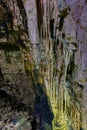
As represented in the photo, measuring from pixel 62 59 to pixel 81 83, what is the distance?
0.58 m

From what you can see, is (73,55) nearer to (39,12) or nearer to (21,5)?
(39,12)

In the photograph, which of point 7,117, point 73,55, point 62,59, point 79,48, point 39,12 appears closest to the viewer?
point 79,48

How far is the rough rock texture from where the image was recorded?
9.57ft

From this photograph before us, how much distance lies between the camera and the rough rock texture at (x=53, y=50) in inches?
115

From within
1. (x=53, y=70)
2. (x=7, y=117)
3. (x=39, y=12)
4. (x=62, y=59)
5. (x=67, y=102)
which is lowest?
(x=7, y=117)

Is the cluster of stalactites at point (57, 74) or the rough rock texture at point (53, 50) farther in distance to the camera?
the cluster of stalactites at point (57, 74)

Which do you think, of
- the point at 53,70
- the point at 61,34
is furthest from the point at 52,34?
the point at 53,70

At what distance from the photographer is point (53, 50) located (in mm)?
3719

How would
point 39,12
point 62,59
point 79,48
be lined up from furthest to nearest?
point 39,12
point 62,59
point 79,48

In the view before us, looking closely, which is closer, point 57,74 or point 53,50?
point 53,50

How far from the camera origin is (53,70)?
13.0 feet

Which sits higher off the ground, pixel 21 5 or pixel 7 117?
pixel 21 5

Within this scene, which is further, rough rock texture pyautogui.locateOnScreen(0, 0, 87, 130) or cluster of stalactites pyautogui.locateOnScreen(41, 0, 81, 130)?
cluster of stalactites pyautogui.locateOnScreen(41, 0, 81, 130)

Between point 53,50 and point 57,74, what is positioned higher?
point 53,50
